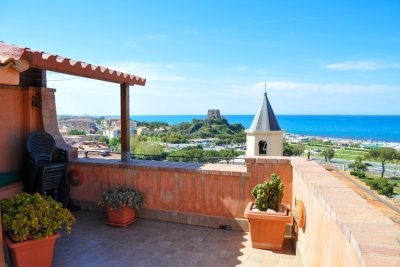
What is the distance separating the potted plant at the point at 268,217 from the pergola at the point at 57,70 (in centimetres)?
261

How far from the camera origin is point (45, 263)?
326 centimetres

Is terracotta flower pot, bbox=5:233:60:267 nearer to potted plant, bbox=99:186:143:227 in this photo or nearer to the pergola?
potted plant, bbox=99:186:143:227

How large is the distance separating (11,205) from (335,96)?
10153 centimetres

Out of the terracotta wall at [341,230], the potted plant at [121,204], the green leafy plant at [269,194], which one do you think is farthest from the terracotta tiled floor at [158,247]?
the terracotta wall at [341,230]

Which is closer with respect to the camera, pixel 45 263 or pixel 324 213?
pixel 324 213

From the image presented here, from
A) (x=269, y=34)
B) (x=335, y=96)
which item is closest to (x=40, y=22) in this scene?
(x=269, y=34)

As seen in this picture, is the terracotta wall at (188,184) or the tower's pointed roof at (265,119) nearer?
the terracotta wall at (188,184)

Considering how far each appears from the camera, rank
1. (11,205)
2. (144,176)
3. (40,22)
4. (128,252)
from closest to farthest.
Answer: (11,205)
(128,252)
(144,176)
(40,22)

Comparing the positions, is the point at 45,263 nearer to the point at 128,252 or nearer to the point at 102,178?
the point at 128,252

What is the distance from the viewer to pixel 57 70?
13.3 ft

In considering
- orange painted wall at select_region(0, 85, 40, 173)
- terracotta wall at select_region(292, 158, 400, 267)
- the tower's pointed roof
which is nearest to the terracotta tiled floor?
terracotta wall at select_region(292, 158, 400, 267)

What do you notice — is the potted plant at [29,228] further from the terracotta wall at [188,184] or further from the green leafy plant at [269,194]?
the green leafy plant at [269,194]

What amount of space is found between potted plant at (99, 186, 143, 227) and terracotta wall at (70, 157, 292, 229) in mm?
323

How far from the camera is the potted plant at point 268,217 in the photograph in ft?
12.7
